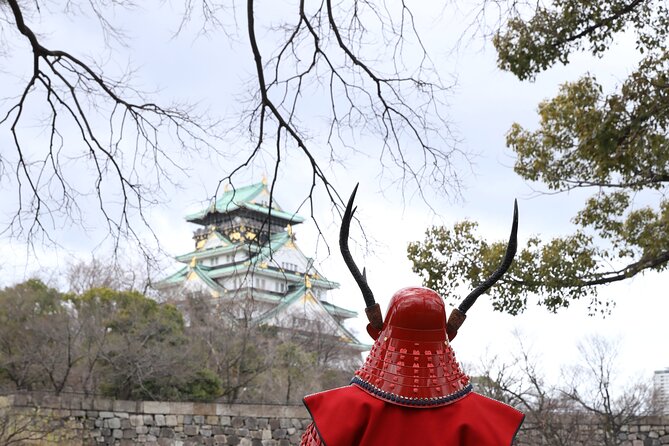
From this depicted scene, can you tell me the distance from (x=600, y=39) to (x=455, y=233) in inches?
101

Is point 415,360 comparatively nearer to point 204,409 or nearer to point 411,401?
point 411,401

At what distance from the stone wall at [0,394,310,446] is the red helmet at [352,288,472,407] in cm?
939

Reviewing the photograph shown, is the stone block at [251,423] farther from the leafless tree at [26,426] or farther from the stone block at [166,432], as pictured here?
the leafless tree at [26,426]

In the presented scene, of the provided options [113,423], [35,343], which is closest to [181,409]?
[113,423]

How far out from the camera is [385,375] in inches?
102

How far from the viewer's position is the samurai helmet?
8.37 ft

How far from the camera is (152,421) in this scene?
12492 millimetres

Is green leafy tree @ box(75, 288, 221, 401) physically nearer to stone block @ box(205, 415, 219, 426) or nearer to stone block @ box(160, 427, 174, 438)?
stone block @ box(160, 427, 174, 438)

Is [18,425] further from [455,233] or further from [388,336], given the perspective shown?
[388,336]

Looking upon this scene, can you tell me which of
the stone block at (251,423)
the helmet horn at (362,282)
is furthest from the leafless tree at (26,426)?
the helmet horn at (362,282)

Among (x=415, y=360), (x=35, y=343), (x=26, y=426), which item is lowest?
(x=415, y=360)

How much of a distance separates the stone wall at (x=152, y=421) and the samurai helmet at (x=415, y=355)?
9.37 m

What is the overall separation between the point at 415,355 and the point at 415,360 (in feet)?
0.05

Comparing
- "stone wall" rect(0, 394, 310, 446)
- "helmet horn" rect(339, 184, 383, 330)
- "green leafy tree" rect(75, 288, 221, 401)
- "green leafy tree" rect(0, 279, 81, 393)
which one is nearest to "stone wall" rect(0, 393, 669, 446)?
"stone wall" rect(0, 394, 310, 446)
